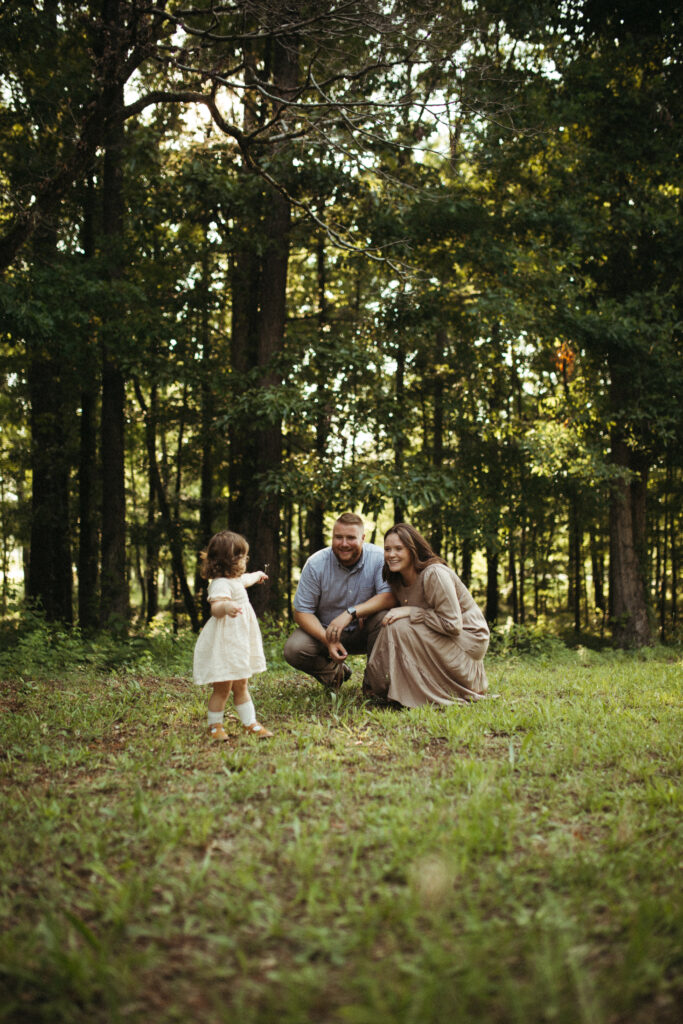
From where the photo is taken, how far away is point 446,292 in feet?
36.2

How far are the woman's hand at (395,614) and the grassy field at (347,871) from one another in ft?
2.66

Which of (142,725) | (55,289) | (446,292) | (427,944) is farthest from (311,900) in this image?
(446,292)

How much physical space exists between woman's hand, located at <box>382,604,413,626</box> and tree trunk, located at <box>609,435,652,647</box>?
838 centimetres

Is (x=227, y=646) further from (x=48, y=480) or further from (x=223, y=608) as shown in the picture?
(x=48, y=480)

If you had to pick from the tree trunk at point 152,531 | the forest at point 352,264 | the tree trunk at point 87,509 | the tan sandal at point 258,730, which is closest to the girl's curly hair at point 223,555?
the tan sandal at point 258,730

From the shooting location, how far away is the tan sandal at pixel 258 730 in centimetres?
464

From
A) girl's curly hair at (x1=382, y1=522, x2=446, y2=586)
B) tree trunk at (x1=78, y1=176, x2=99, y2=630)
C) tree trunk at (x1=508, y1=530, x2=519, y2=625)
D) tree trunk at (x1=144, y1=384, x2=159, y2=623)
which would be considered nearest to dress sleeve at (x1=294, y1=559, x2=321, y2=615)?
girl's curly hair at (x1=382, y1=522, x2=446, y2=586)

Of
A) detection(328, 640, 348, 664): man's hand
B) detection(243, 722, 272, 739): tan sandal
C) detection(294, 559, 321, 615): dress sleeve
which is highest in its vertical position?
detection(294, 559, 321, 615): dress sleeve

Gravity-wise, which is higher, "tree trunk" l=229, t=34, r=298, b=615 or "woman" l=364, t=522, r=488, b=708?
"tree trunk" l=229, t=34, r=298, b=615

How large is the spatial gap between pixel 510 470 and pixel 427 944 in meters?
11.7

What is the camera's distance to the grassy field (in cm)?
197

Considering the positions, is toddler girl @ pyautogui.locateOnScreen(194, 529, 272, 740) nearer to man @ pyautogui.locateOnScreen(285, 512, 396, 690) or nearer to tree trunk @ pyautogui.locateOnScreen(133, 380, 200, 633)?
man @ pyautogui.locateOnScreen(285, 512, 396, 690)

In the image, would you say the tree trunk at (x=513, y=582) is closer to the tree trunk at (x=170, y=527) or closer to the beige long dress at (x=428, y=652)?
the tree trunk at (x=170, y=527)

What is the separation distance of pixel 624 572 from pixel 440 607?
888 centimetres
